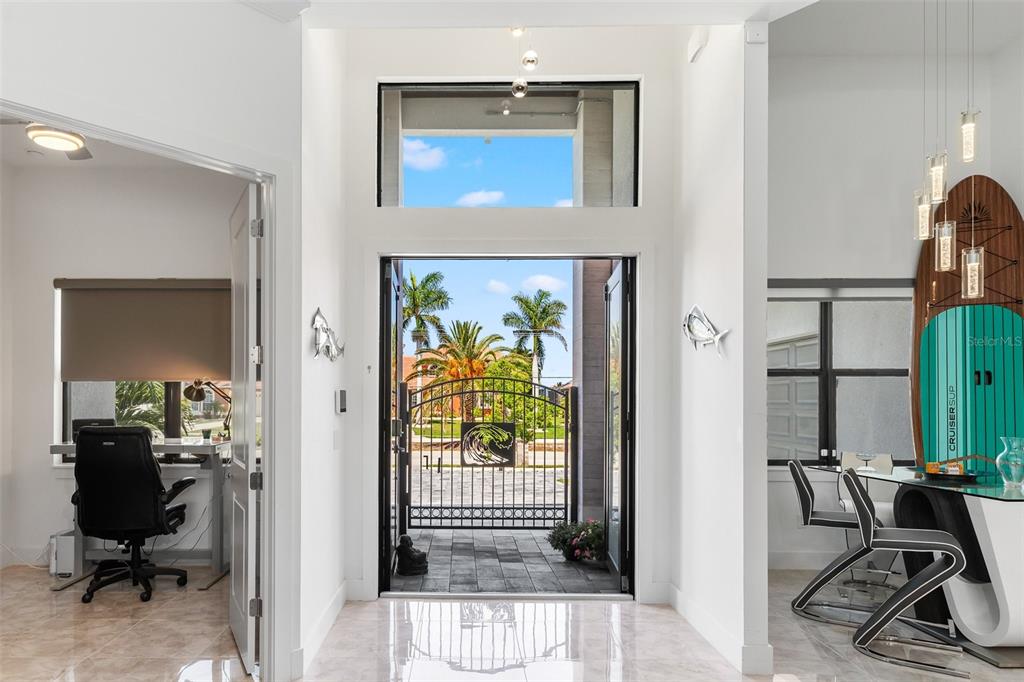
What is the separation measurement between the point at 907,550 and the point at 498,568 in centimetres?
274

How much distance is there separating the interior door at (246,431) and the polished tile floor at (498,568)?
137 centimetres

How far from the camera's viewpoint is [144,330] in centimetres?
518

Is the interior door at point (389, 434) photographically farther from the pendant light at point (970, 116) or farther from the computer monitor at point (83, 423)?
the pendant light at point (970, 116)

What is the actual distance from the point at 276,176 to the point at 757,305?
88.0 inches

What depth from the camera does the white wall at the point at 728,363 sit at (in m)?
3.19

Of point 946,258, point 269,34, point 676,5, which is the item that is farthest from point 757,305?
point 269,34

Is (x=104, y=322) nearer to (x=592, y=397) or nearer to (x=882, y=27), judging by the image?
(x=592, y=397)

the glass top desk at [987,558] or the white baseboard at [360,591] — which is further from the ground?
the glass top desk at [987,558]

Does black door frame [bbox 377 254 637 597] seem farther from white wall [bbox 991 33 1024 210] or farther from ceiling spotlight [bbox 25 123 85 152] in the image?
white wall [bbox 991 33 1024 210]

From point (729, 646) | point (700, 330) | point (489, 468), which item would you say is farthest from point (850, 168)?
point (489, 468)

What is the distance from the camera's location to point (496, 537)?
629 centimetres

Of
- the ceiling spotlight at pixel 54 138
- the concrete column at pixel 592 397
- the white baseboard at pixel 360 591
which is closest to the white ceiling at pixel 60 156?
the ceiling spotlight at pixel 54 138

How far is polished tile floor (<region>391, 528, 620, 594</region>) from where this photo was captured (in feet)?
15.1

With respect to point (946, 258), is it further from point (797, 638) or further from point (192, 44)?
point (192, 44)
